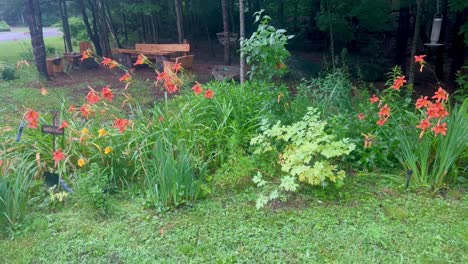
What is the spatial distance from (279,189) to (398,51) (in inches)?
336

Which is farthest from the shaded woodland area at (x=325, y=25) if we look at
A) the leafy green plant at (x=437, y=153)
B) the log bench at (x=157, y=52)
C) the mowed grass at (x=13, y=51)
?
the leafy green plant at (x=437, y=153)

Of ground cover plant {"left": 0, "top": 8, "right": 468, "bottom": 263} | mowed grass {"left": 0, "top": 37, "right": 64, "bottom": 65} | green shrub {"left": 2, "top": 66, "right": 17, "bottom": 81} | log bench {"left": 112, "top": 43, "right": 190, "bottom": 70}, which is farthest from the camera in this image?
mowed grass {"left": 0, "top": 37, "right": 64, "bottom": 65}

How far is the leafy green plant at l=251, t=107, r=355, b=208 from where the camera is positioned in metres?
2.87

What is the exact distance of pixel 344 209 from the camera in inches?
112

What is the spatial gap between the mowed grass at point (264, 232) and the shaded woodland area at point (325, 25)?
14.6 ft

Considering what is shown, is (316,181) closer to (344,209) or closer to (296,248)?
(344,209)

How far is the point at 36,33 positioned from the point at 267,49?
6.65m

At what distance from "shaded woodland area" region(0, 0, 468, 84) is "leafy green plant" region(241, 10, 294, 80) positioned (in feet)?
11.6

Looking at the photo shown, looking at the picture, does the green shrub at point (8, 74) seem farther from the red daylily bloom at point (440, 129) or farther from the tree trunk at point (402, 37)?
the tree trunk at point (402, 37)

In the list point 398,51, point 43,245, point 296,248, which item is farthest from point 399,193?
point 398,51

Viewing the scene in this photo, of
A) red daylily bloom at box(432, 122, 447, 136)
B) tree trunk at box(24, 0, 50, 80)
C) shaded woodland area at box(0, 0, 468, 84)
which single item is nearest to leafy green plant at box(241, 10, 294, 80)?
red daylily bloom at box(432, 122, 447, 136)

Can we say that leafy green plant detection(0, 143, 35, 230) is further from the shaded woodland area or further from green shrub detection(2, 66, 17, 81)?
green shrub detection(2, 66, 17, 81)

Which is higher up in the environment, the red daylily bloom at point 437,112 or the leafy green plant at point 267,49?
the leafy green plant at point 267,49

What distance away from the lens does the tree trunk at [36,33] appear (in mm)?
8438
